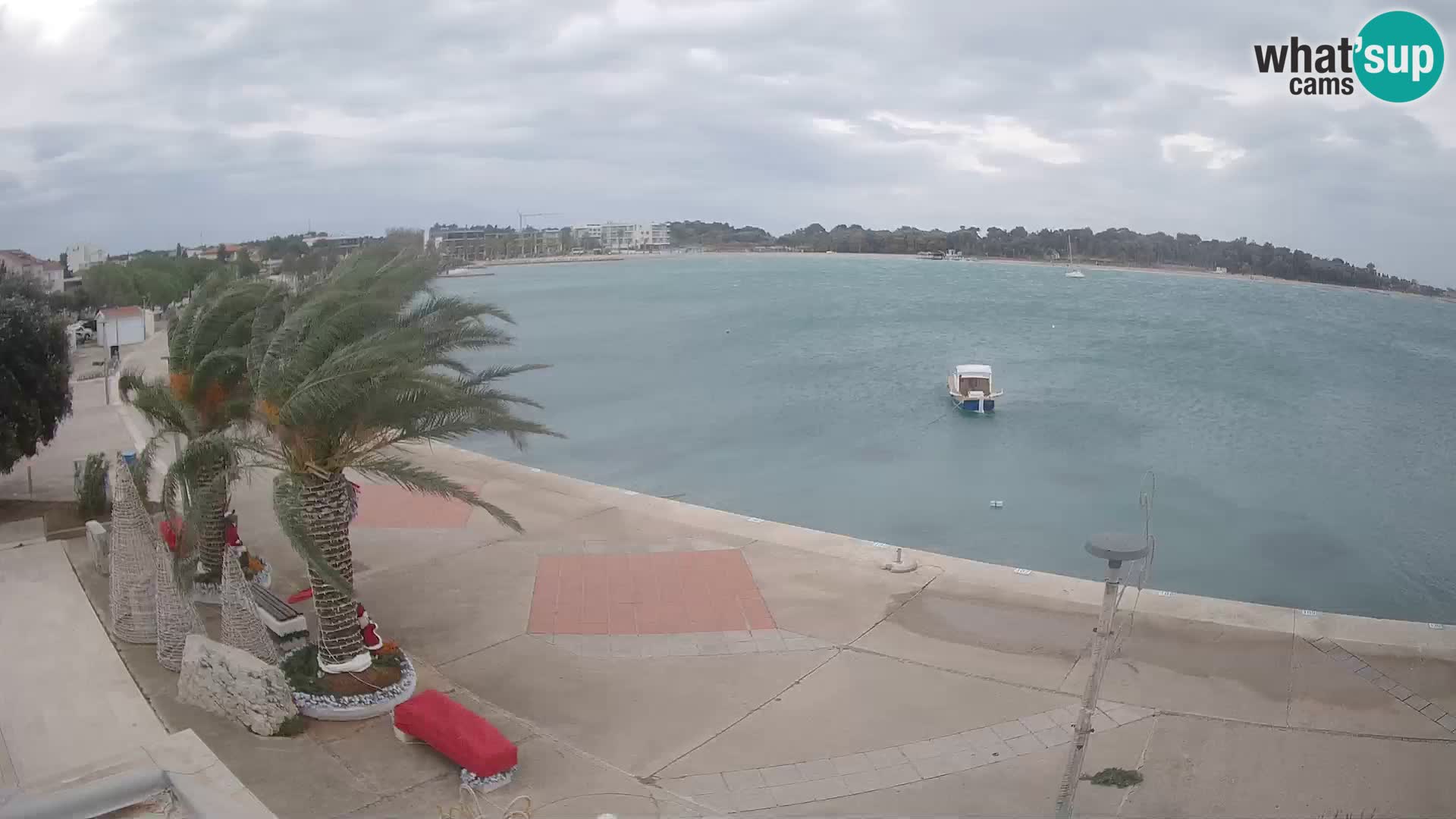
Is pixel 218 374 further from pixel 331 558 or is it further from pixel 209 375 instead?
pixel 331 558

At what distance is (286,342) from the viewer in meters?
10.6

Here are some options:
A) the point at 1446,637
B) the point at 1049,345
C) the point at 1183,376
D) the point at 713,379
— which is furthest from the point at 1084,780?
the point at 1049,345

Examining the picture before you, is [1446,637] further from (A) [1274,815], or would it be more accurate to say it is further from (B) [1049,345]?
(B) [1049,345]

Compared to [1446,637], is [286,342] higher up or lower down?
higher up

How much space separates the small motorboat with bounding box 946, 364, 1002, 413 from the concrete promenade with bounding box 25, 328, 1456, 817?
27699 mm

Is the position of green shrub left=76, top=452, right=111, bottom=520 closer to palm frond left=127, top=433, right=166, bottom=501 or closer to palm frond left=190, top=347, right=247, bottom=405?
palm frond left=127, top=433, right=166, bottom=501

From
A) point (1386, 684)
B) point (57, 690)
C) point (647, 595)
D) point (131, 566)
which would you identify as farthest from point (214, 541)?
point (1386, 684)

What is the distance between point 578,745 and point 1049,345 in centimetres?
6672

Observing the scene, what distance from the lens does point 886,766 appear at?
10000 mm

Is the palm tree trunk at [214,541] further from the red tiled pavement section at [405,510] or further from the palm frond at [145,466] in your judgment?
the red tiled pavement section at [405,510]

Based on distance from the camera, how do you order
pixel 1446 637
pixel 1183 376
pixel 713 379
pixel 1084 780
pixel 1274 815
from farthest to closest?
pixel 1183 376
pixel 713 379
pixel 1446 637
pixel 1084 780
pixel 1274 815

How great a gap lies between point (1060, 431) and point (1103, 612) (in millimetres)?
36259

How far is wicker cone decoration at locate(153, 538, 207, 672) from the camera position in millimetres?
11047

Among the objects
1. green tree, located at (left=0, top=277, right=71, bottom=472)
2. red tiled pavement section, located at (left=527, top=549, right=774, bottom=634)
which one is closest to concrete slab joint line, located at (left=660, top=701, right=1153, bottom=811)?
red tiled pavement section, located at (left=527, top=549, right=774, bottom=634)
